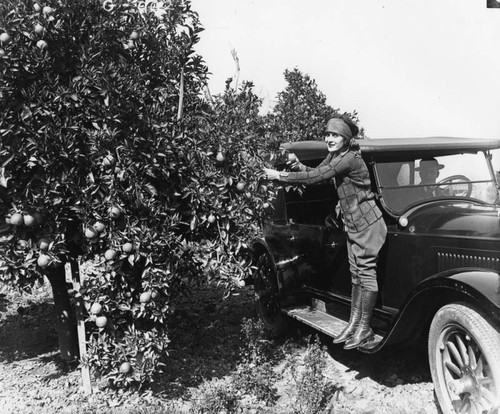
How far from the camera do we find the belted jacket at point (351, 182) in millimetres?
3705

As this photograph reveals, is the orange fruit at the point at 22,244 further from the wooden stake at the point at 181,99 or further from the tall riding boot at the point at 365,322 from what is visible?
the tall riding boot at the point at 365,322

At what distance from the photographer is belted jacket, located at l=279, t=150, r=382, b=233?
12.2ft

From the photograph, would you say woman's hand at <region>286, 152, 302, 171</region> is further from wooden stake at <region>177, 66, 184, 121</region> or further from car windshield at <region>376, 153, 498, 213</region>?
wooden stake at <region>177, 66, 184, 121</region>

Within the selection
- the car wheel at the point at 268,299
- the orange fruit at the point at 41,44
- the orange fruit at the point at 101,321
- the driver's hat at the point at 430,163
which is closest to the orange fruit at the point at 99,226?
Answer: the orange fruit at the point at 101,321

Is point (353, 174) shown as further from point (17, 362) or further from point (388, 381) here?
point (17, 362)

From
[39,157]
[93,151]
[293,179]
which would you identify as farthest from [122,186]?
[293,179]

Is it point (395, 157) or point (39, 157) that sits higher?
point (39, 157)

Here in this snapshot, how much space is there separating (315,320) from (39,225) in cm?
260

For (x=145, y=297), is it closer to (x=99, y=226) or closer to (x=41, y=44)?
(x=99, y=226)

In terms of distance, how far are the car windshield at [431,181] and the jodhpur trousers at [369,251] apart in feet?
0.87

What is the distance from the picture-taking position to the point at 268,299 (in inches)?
205

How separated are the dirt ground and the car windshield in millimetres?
1446

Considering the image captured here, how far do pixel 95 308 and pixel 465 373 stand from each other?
8.61 ft

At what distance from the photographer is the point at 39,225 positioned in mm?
3303
